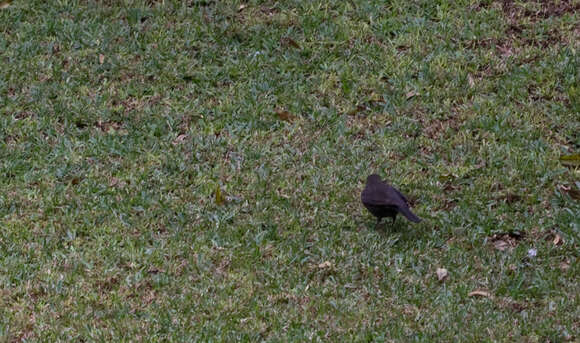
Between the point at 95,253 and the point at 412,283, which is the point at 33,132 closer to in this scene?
the point at 95,253

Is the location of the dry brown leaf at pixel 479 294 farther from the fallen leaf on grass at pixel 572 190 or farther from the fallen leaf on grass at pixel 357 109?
the fallen leaf on grass at pixel 357 109

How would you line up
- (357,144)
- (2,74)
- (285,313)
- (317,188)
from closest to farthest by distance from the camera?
1. (285,313)
2. (317,188)
3. (357,144)
4. (2,74)

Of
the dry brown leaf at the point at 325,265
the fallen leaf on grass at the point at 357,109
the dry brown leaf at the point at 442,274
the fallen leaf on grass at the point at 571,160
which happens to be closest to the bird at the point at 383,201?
the dry brown leaf at the point at 442,274

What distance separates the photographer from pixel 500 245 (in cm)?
681

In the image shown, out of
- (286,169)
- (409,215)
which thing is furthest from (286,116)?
(409,215)

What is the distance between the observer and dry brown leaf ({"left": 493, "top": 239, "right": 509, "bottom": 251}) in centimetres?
676

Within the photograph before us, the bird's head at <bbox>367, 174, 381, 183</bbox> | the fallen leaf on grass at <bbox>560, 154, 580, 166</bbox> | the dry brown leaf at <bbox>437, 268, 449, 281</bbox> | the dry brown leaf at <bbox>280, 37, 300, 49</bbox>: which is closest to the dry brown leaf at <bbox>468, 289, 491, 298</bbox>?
the dry brown leaf at <bbox>437, 268, 449, 281</bbox>

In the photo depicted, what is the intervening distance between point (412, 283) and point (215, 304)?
1.44 meters

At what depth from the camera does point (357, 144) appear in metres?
8.34

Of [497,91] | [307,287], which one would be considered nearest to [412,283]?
[307,287]

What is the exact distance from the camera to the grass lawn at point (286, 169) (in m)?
5.98

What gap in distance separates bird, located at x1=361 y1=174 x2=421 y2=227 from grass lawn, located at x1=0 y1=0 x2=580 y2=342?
0.75 ft

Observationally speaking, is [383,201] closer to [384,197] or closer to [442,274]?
[384,197]

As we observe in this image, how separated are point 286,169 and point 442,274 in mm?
2155
